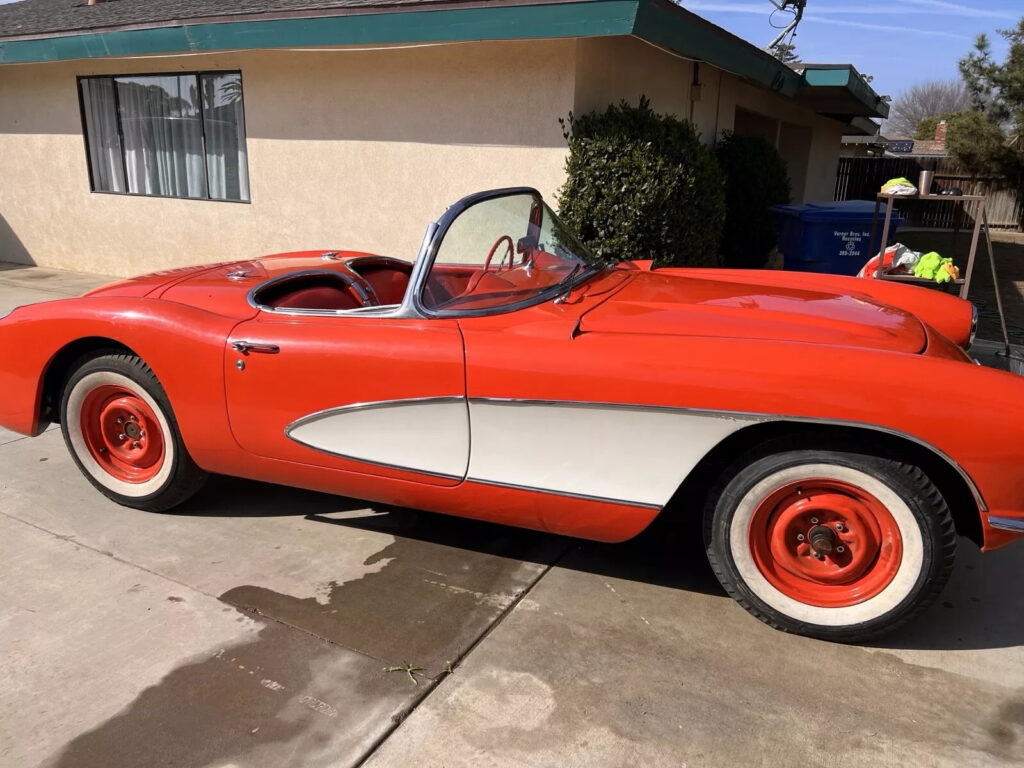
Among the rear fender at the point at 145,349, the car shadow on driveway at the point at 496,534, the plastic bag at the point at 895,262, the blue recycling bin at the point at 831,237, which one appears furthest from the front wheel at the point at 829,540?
the blue recycling bin at the point at 831,237

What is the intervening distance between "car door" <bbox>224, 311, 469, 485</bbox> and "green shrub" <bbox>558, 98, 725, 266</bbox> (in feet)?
12.4

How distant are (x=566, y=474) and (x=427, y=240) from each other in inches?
42.2

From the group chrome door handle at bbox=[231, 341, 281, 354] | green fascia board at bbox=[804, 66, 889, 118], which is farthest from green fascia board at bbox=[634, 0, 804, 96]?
chrome door handle at bbox=[231, 341, 281, 354]

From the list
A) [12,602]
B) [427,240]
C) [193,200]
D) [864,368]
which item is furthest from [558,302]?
[193,200]

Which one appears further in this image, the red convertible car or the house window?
the house window

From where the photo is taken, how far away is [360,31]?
22.6 ft

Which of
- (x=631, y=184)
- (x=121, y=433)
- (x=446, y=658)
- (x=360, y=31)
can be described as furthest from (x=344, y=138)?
(x=446, y=658)

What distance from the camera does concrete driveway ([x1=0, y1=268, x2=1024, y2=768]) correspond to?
2229 millimetres

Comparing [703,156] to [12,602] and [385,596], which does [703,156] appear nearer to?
[385,596]

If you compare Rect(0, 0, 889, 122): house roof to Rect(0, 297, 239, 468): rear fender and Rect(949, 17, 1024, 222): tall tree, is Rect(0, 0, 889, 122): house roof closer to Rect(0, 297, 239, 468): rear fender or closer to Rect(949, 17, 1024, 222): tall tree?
Rect(0, 297, 239, 468): rear fender

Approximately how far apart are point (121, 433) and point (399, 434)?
164 centimetres

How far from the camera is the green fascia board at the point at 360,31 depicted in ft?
19.1

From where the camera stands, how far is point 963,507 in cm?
261

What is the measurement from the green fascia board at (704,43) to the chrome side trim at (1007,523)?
15.1 feet
